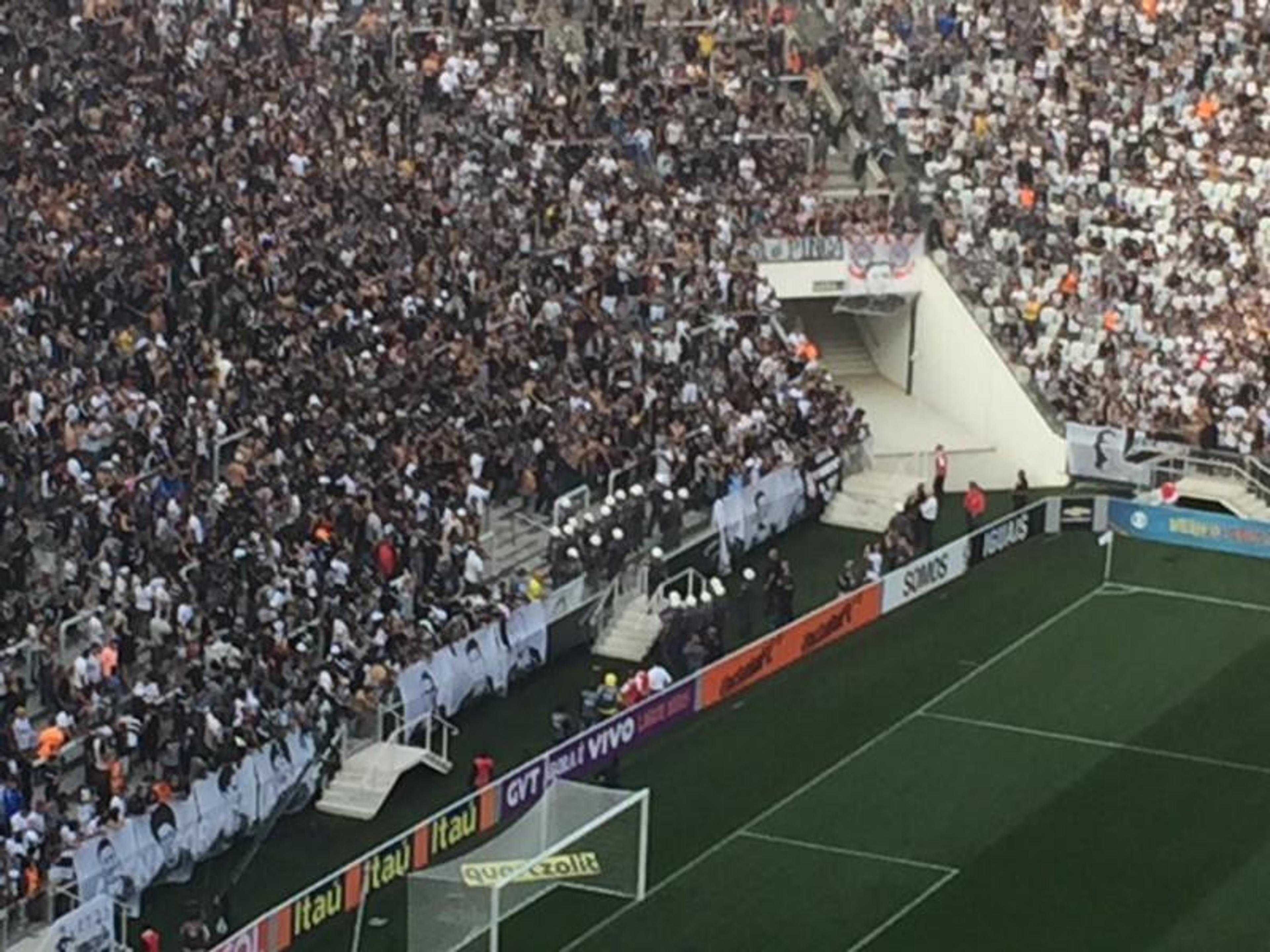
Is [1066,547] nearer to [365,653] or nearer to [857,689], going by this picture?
[857,689]

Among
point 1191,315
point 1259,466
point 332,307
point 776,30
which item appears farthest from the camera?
point 776,30

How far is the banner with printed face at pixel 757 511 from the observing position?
5306 cm

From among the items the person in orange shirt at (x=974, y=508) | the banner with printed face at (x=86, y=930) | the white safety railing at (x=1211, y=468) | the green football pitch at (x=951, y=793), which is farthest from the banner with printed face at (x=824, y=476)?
the banner with printed face at (x=86, y=930)

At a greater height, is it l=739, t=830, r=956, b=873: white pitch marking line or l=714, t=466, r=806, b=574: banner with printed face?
l=714, t=466, r=806, b=574: banner with printed face

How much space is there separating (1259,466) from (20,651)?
23685mm

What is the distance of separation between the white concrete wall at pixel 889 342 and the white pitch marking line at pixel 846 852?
21987 mm

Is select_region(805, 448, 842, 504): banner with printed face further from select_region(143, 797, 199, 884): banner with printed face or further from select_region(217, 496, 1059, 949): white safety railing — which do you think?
select_region(143, 797, 199, 884): banner with printed face

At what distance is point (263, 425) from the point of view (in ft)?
160

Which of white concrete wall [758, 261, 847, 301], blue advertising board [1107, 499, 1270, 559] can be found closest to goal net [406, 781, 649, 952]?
blue advertising board [1107, 499, 1270, 559]

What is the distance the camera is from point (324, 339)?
51.7m

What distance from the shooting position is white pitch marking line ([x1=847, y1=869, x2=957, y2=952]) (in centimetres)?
3981

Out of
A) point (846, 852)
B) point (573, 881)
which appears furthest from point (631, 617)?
point (573, 881)

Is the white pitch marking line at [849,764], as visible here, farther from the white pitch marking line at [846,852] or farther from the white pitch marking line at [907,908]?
the white pitch marking line at [846,852]

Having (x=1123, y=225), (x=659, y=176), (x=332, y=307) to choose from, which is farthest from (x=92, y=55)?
(x=1123, y=225)
